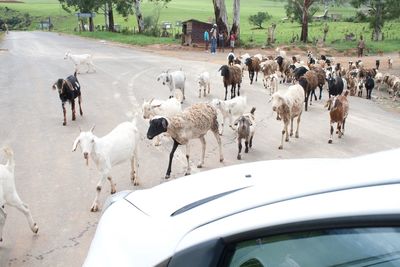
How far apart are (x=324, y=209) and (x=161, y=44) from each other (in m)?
40.4

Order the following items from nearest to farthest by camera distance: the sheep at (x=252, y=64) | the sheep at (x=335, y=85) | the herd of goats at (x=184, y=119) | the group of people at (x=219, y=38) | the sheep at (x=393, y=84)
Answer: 1. the herd of goats at (x=184, y=119)
2. the sheep at (x=335, y=85)
3. the sheep at (x=252, y=64)
4. the sheep at (x=393, y=84)
5. the group of people at (x=219, y=38)

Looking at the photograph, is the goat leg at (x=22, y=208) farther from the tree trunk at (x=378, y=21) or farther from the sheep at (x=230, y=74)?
the tree trunk at (x=378, y=21)

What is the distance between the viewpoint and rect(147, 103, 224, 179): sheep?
30.3ft

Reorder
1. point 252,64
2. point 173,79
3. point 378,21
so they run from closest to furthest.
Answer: point 173,79 < point 252,64 < point 378,21

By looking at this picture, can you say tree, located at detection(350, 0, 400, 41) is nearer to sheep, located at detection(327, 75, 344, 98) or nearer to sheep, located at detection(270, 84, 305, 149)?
sheep, located at detection(327, 75, 344, 98)

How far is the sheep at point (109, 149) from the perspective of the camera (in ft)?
26.3

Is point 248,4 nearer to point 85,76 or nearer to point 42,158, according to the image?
point 85,76

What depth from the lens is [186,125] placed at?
965 centimetres

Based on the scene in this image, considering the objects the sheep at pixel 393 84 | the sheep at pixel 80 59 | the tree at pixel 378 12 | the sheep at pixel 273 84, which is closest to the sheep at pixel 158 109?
the sheep at pixel 273 84

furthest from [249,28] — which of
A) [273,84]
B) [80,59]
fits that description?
[273,84]

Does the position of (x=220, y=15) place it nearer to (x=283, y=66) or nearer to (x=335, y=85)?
(x=283, y=66)

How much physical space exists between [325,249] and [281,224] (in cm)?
22

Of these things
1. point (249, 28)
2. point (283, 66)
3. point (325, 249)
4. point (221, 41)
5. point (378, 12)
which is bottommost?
point (283, 66)

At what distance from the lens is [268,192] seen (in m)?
2.39
